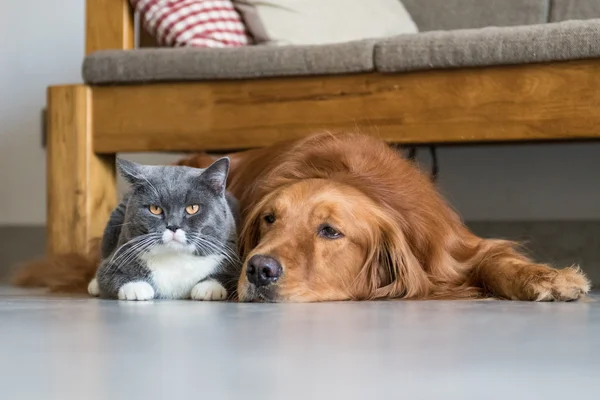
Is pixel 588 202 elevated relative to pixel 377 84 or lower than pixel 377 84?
lower

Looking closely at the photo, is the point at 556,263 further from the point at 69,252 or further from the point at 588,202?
the point at 69,252

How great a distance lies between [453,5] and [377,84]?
1120mm

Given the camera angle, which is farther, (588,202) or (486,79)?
(588,202)

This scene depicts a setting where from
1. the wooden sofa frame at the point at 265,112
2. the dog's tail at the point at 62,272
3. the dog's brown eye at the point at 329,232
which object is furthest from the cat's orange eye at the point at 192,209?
→ the wooden sofa frame at the point at 265,112

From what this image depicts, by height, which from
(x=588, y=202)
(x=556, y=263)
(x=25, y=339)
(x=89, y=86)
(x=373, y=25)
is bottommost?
(x=556, y=263)

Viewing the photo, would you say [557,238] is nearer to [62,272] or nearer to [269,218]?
[269,218]

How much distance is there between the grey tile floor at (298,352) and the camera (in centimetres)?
81

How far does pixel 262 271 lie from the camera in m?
1.69

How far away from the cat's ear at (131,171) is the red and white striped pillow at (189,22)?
36.5 inches

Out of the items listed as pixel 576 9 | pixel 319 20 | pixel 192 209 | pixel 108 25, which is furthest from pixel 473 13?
pixel 192 209

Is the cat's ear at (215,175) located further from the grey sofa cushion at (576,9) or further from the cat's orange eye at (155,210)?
the grey sofa cushion at (576,9)

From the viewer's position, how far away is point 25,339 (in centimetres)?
115

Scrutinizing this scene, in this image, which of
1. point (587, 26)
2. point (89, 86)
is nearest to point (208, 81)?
point (89, 86)

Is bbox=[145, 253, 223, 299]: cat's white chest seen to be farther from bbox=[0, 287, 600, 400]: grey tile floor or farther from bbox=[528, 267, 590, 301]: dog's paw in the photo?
bbox=[528, 267, 590, 301]: dog's paw
